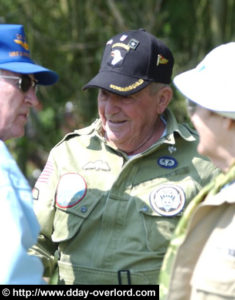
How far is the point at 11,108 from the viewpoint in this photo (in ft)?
9.93

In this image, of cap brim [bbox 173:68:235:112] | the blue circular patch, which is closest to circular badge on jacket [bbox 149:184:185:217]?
the blue circular patch

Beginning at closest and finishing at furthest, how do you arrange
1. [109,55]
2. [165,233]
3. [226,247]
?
[226,247]
[165,233]
[109,55]

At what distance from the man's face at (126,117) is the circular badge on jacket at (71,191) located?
0.31 metres

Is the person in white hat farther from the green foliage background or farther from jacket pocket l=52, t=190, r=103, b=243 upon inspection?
the green foliage background

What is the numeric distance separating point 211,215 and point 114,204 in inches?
37.5

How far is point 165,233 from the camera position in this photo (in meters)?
3.35

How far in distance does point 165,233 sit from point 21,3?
4610 millimetres

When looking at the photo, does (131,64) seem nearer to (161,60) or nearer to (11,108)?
(161,60)

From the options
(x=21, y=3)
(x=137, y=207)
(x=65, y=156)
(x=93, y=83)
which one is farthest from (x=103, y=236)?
(x=21, y=3)

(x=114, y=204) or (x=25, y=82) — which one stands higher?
(x=25, y=82)

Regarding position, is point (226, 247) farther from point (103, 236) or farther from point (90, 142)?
point (90, 142)

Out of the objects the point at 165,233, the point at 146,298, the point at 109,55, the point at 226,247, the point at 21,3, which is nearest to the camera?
the point at 226,247

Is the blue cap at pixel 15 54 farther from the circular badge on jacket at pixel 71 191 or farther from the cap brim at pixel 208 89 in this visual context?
the cap brim at pixel 208 89

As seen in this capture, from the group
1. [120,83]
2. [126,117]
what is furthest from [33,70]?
[126,117]
